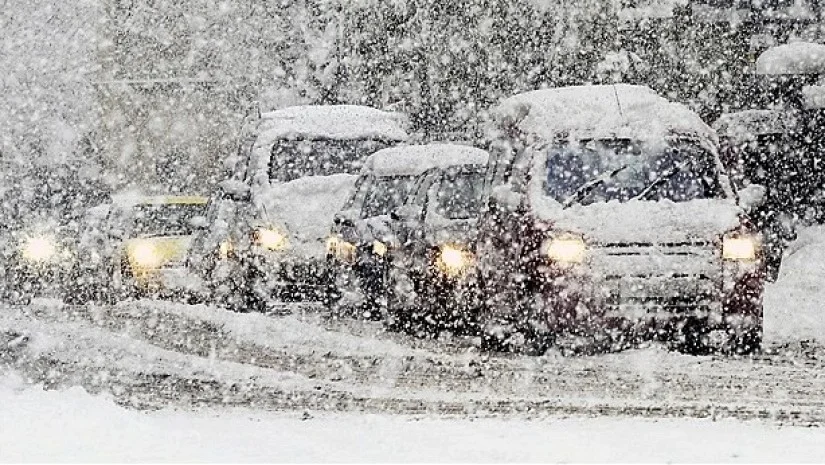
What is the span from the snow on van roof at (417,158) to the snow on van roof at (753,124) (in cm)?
522

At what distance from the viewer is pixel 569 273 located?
11539mm

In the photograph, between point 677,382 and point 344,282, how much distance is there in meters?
5.71

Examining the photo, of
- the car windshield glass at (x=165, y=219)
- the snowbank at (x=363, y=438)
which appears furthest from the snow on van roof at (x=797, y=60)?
the snowbank at (x=363, y=438)

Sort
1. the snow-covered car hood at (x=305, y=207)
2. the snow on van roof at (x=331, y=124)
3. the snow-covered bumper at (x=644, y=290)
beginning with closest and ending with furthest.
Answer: the snow-covered bumper at (x=644, y=290) < the snow-covered car hood at (x=305, y=207) < the snow on van roof at (x=331, y=124)

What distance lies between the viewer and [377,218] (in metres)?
15.5

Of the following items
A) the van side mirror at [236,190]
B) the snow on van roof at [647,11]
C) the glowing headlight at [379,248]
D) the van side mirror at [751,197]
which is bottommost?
the van side mirror at [751,197]

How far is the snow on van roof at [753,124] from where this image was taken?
20.0 metres

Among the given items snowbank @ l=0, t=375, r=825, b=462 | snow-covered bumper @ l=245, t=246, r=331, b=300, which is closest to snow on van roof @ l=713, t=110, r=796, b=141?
snow-covered bumper @ l=245, t=246, r=331, b=300

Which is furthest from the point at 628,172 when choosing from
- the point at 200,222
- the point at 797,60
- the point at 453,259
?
the point at 797,60

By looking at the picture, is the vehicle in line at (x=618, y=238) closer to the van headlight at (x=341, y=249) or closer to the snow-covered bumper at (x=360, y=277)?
the snow-covered bumper at (x=360, y=277)

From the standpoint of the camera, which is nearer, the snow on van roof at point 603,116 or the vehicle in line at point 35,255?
the snow on van roof at point 603,116

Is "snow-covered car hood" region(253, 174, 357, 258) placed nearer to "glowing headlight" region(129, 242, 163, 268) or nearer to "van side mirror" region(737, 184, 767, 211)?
"glowing headlight" region(129, 242, 163, 268)

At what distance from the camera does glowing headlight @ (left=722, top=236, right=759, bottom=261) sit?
11711 millimetres

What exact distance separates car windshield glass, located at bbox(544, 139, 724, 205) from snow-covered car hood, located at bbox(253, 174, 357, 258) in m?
4.60
